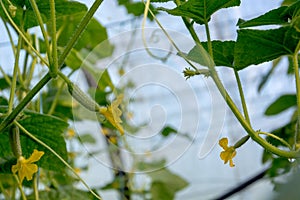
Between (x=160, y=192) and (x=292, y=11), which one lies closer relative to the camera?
(x=292, y=11)

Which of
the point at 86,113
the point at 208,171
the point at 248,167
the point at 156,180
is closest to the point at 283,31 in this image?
the point at 86,113

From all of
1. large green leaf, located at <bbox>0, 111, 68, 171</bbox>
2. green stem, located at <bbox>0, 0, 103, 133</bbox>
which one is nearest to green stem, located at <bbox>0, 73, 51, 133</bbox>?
green stem, located at <bbox>0, 0, 103, 133</bbox>

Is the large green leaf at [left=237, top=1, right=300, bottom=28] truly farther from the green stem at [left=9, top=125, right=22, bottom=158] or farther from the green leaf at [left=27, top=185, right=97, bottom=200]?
the green leaf at [left=27, top=185, right=97, bottom=200]

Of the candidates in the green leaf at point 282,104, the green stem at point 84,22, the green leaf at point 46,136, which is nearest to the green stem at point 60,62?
the green stem at point 84,22

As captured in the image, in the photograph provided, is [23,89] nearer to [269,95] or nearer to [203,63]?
[203,63]

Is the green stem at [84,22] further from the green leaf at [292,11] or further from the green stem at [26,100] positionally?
the green leaf at [292,11]

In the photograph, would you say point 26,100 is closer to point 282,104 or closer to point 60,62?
point 60,62

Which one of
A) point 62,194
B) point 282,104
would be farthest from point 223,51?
point 282,104
